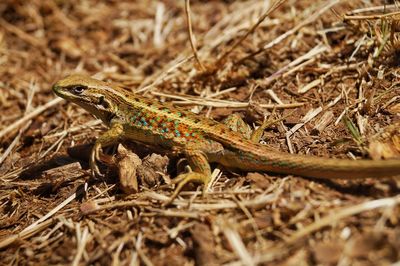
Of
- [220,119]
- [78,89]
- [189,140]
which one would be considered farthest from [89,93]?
[220,119]

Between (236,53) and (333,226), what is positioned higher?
(236,53)

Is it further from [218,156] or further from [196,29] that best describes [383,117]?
[196,29]

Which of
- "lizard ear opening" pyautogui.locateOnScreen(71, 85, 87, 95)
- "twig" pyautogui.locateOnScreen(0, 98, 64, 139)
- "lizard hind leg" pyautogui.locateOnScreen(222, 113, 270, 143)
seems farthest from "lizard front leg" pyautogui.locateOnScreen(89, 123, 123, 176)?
"twig" pyautogui.locateOnScreen(0, 98, 64, 139)

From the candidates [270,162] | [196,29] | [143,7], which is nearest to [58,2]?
[143,7]

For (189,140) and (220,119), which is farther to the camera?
(220,119)

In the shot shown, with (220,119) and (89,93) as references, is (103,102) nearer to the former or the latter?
(89,93)

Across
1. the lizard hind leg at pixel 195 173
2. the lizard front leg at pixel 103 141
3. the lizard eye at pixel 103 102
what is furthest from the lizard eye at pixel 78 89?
the lizard hind leg at pixel 195 173

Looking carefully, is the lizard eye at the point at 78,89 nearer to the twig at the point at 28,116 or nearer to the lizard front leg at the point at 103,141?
the lizard front leg at the point at 103,141
